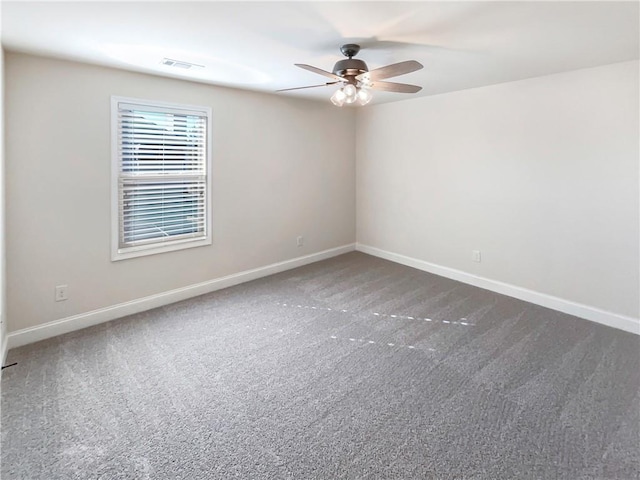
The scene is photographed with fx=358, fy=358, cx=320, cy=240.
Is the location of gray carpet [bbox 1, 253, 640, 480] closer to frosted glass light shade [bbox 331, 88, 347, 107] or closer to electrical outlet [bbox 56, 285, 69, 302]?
electrical outlet [bbox 56, 285, 69, 302]

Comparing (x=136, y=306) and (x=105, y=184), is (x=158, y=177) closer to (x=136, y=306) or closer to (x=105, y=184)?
(x=105, y=184)

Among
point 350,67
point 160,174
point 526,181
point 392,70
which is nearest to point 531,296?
point 526,181

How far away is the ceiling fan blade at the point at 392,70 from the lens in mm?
2265

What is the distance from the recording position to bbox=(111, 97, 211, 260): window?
335cm

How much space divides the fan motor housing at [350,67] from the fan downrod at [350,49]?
0.10 meters

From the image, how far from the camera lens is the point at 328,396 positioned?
90.7 inches

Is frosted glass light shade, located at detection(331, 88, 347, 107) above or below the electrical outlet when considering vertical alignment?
above

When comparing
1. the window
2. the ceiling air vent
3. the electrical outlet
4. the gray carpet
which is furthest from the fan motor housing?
the electrical outlet

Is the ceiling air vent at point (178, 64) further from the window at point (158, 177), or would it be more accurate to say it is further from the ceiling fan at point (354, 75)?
the ceiling fan at point (354, 75)

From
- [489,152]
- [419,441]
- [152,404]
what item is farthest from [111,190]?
[489,152]

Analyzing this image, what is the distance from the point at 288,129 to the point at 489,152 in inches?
97.3

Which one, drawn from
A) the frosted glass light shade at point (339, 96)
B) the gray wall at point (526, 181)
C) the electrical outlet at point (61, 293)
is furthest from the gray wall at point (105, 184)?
the frosted glass light shade at point (339, 96)

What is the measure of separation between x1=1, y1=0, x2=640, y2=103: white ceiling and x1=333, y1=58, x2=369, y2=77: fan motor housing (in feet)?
0.46

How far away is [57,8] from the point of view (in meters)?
2.00
